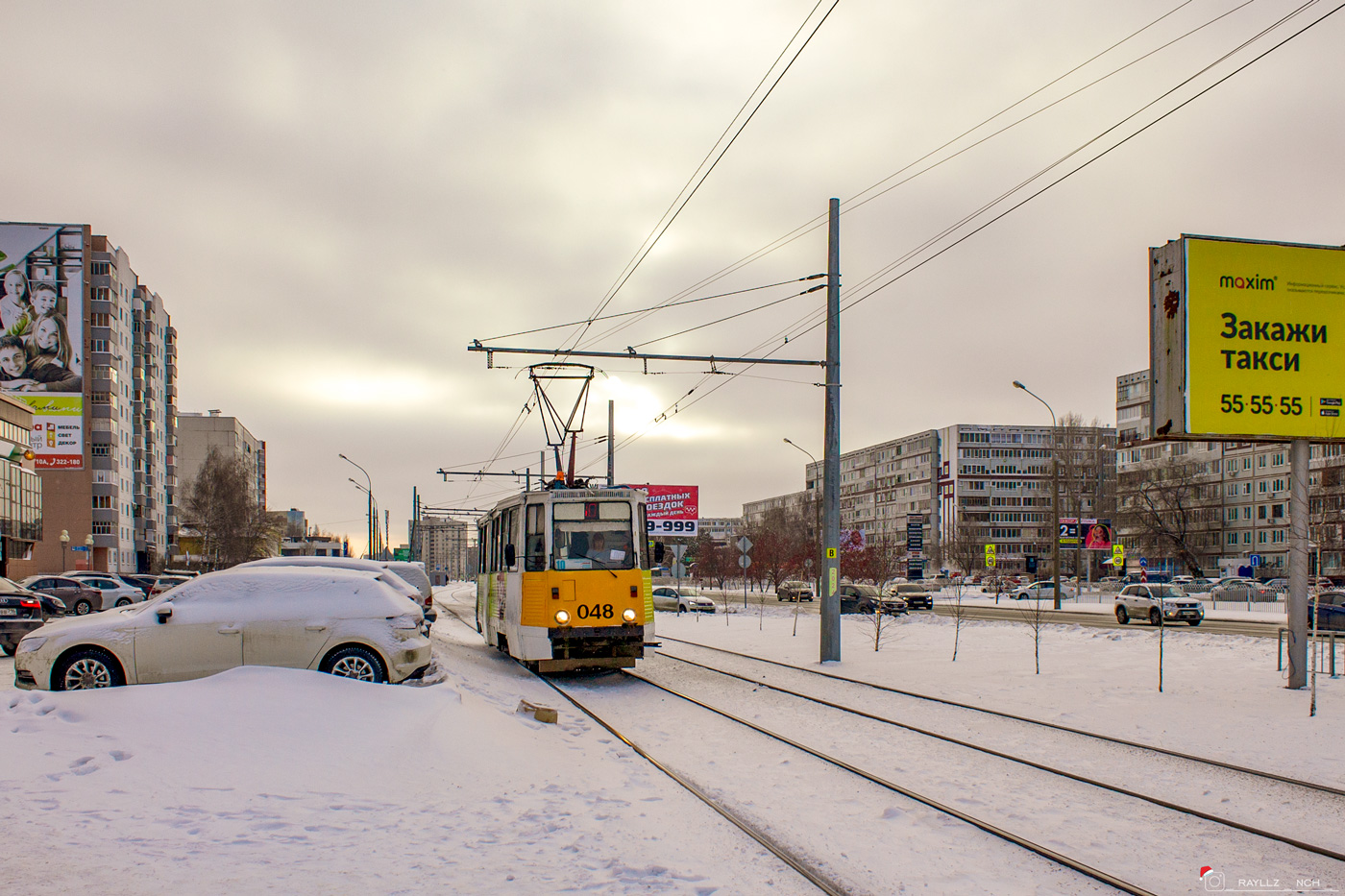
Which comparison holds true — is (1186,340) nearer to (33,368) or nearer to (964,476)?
(33,368)

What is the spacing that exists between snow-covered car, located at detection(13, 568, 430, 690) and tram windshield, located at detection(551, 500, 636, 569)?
3.71 m

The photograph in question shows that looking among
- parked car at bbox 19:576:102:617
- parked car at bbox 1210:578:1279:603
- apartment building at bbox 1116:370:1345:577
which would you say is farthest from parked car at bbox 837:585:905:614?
apartment building at bbox 1116:370:1345:577

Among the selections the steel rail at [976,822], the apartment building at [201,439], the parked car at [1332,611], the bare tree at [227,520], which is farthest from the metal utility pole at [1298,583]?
the apartment building at [201,439]

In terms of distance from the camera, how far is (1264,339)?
48.9 feet

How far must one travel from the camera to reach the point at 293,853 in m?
5.38

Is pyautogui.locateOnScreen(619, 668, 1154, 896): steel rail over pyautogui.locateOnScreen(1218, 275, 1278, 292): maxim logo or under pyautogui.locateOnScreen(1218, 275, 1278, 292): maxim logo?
under

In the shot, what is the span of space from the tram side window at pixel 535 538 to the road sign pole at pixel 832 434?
5.92 meters

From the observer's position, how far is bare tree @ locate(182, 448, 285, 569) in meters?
80.7

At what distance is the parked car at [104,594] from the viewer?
1356 inches

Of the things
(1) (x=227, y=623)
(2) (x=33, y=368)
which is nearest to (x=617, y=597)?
(1) (x=227, y=623)

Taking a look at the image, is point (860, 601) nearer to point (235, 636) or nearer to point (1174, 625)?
point (1174, 625)

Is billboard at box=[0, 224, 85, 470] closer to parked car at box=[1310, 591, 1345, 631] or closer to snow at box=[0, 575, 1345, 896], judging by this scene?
snow at box=[0, 575, 1345, 896]

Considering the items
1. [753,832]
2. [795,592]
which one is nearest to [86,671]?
[753,832]

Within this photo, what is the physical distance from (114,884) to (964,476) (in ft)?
471
